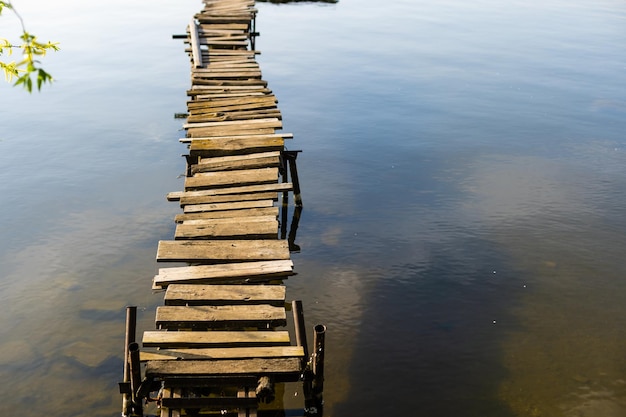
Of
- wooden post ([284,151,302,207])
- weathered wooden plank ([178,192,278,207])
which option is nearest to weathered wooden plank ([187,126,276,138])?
wooden post ([284,151,302,207])

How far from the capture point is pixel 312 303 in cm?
1551

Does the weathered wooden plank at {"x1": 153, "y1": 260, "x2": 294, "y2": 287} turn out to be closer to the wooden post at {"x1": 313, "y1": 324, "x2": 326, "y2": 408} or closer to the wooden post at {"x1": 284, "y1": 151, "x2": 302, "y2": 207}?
the wooden post at {"x1": 313, "y1": 324, "x2": 326, "y2": 408}

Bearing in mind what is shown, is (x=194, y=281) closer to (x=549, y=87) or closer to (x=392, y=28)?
(x=549, y=87)

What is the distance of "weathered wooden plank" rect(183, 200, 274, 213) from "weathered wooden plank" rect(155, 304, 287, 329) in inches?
141

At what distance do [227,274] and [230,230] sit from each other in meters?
1.50

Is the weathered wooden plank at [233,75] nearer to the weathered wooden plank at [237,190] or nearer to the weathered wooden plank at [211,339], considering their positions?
the weathered wooden plank at [237,190]

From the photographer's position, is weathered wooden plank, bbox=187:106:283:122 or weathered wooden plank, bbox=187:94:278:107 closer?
weathered wooden plank, bbox=187:106:283:122

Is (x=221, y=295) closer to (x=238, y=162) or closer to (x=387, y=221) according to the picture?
(x=238, y=162)

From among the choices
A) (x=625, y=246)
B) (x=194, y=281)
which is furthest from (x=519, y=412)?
(x=625, y=246)

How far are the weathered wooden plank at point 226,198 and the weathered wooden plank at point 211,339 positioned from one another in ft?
14.9

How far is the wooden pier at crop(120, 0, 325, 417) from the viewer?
33.8 ft

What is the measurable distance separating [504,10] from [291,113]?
102 feet

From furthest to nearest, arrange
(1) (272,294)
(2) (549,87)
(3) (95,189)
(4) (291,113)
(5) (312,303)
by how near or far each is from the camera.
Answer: (2) (549,87), (4) (291,113), (3) (95,189), (5) (312,303), (1) (272,294)

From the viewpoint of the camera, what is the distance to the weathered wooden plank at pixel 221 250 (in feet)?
41.5
